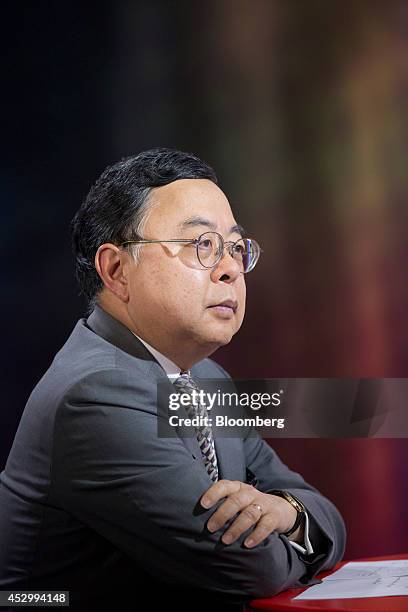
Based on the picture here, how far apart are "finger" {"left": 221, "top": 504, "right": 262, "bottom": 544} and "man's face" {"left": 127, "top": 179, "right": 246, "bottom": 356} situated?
390 mm

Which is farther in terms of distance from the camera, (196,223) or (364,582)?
(196,223)

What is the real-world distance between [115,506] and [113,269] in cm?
56

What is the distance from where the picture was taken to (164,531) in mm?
1412

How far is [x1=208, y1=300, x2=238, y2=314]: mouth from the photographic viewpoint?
1.70 meters

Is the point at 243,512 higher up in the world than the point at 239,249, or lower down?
lower down

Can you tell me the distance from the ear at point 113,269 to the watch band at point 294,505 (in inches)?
21.1

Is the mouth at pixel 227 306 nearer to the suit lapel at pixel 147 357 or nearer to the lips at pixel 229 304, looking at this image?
the lips at pixel 229 304

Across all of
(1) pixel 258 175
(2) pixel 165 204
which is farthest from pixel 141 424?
(1) pixel 258 175

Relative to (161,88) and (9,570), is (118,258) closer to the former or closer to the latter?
(9,570)

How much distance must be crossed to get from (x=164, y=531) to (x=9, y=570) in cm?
41

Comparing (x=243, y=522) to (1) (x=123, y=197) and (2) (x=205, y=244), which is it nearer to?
(2) (x=205, y=244)

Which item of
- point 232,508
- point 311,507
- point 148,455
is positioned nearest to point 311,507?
point 311,507

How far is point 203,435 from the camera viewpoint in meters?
1.75

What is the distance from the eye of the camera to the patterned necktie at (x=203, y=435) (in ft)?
5.69
